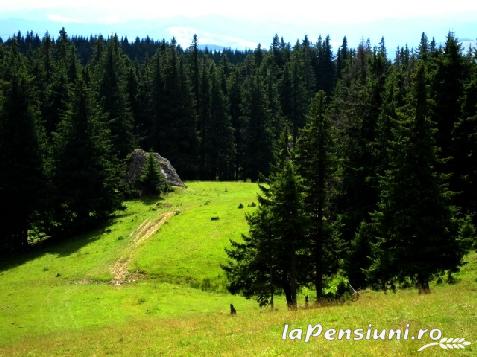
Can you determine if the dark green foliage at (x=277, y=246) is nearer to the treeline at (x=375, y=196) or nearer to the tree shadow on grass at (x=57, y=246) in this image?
the treeline at (x=375, y=196)

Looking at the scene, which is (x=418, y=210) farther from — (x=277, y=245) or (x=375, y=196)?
(x=375, y=196)

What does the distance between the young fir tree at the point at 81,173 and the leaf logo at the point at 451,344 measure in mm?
48982

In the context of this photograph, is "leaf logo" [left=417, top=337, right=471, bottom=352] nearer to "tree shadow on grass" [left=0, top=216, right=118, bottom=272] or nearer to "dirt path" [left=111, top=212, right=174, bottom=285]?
"dirt path" [left=111, top=212, right=174, bottom=285]

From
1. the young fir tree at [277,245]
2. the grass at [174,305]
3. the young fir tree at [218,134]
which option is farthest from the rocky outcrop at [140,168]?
the young fir tree at [277,245]

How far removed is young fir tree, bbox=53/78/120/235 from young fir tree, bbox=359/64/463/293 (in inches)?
1548

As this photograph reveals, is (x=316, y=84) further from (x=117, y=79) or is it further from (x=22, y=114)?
(x=22, y=114)

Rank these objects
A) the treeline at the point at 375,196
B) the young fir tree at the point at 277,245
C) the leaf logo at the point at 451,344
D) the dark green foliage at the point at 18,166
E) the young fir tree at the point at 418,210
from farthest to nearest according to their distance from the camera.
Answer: the dark green foliage at the point at 18,166, the young fir tree at the point at 277,245, the treeline at the point at 375,196, the young fir tree at the point at 418,210, the leaf logo at the point at 451,344

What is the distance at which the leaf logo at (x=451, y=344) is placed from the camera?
49.9 feet

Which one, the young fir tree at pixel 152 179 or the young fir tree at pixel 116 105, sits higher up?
the young fir tree at pixel 116 105

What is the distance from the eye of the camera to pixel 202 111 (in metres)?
105

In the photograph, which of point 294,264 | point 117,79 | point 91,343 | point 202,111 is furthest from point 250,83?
point 91,343

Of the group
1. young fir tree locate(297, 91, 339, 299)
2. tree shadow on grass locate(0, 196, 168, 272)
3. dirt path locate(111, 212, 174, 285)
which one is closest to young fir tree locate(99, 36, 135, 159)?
tree shadow on grass locate(0, 196, 168, 272)

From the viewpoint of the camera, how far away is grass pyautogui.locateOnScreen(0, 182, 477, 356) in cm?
1920

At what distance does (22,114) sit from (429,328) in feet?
181
